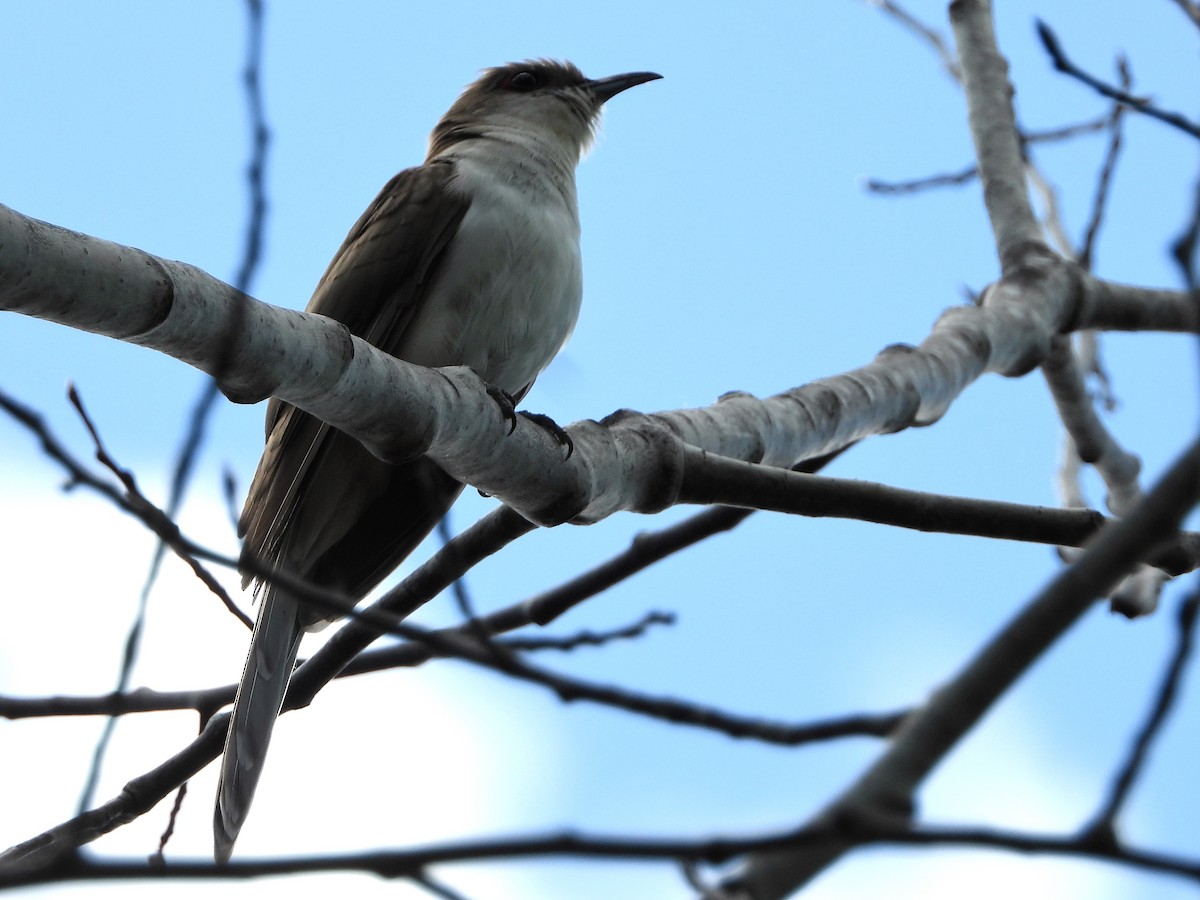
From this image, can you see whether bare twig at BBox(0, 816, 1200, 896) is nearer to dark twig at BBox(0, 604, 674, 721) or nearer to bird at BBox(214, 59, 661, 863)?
dark twig at BBox(0, 604, 674, 721)

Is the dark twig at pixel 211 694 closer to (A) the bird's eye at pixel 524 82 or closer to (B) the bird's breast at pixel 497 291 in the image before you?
(B) the bird's breast at pixel 497 291

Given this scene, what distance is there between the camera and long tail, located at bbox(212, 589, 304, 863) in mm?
3154

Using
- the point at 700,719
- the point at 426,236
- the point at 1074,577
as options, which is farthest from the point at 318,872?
the point at 426,236

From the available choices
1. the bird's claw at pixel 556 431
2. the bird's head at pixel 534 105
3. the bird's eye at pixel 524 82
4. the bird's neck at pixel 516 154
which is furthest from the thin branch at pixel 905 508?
the bird's eye at pixel 524 82

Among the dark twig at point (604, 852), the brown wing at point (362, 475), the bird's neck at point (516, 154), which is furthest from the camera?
the bird's neck at point (516, 154)

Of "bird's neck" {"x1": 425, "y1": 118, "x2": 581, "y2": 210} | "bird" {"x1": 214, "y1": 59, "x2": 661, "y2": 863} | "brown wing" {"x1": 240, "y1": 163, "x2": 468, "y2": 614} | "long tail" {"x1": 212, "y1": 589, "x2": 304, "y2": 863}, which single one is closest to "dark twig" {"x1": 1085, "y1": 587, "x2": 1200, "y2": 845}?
"long tail" {"x1": 212, "y1": 589, "x2": 304, "y2": 863}

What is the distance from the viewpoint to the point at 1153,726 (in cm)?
116

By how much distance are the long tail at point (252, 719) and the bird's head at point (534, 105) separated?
2.21m

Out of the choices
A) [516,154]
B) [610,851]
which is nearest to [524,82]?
[516,154]

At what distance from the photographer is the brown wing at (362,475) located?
3.87 metres

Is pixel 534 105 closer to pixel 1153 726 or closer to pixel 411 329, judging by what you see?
pixel 411 329

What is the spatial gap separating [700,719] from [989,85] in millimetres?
3765

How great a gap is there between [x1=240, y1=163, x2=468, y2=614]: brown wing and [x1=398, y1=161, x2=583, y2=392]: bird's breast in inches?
2.7

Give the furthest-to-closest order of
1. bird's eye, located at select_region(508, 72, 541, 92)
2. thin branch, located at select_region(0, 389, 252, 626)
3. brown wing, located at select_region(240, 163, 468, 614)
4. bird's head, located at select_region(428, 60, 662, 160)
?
bird's eye, located at select_region(508, 72, 541, 92) → bird's head, located at select_region(428, 60, 662, 160) → brown wing, located at select_region(240, 163, 468, 614) → thin branch, located at select_region(0, 389, 252, 626)
